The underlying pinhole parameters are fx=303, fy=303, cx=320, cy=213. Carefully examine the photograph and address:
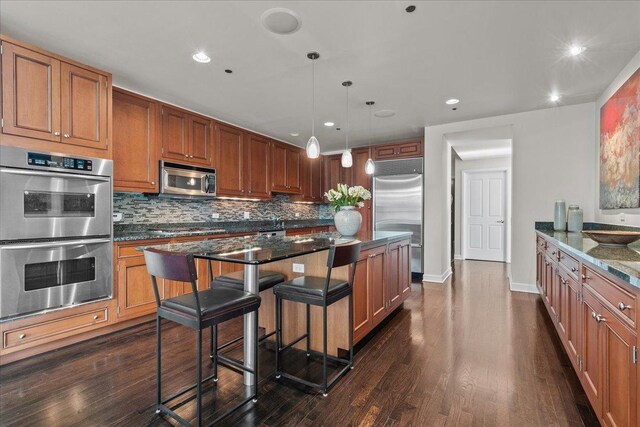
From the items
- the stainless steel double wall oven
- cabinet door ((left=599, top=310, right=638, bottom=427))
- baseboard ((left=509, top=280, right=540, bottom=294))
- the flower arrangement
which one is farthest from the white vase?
baseboard ((left=509, top=280, right=540, bottom=294))

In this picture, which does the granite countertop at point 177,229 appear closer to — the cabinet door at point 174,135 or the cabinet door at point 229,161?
the cabinet door at point 229,161

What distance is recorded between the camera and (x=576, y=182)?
151 inches

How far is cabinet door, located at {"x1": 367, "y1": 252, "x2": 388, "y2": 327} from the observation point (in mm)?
2691

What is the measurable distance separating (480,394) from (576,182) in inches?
131

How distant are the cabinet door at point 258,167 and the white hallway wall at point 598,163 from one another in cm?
433

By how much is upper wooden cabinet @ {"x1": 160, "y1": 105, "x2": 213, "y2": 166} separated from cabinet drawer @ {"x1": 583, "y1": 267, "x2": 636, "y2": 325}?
12.9 feet

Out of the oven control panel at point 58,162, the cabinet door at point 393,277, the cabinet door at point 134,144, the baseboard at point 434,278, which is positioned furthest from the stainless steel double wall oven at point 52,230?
the baseboard at point 434,278

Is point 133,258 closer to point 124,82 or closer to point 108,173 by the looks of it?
point 108,173

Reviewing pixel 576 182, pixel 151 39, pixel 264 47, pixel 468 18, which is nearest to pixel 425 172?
pixel 576 182

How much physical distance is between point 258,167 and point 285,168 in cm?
68

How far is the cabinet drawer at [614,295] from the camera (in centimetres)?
117

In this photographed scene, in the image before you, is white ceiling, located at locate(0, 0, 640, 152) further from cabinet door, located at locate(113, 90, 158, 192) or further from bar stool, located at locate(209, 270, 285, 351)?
bar stool, located at locate(209, 270, 285, 351)

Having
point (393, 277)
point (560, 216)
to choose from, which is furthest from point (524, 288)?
point (393, 277)

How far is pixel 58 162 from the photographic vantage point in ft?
8.07
